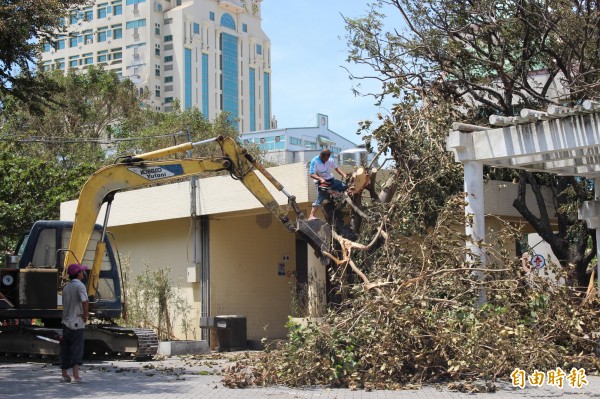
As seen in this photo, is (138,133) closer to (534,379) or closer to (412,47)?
(412,47)

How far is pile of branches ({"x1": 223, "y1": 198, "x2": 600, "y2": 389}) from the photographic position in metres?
11.9

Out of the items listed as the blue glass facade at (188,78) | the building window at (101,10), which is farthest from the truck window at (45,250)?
the building window at (101,10)

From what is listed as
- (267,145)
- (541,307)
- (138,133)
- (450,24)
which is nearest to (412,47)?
(450,24)

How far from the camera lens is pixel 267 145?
8650 centimetres

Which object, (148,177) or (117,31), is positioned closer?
(148,177)

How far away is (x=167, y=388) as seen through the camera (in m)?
12.4

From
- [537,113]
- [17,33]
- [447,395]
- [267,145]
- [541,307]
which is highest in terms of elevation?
[267,145]

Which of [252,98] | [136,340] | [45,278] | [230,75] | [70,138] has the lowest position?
[136,340]

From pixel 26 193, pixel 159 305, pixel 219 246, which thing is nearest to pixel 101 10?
pixel 26 193

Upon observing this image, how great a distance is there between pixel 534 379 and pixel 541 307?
1.72 m

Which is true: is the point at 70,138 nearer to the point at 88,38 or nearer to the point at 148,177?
the point at 148,177

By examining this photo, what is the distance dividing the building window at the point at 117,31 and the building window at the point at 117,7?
1.54 metres

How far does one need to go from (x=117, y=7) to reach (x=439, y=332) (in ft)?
304

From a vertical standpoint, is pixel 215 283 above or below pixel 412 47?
below
